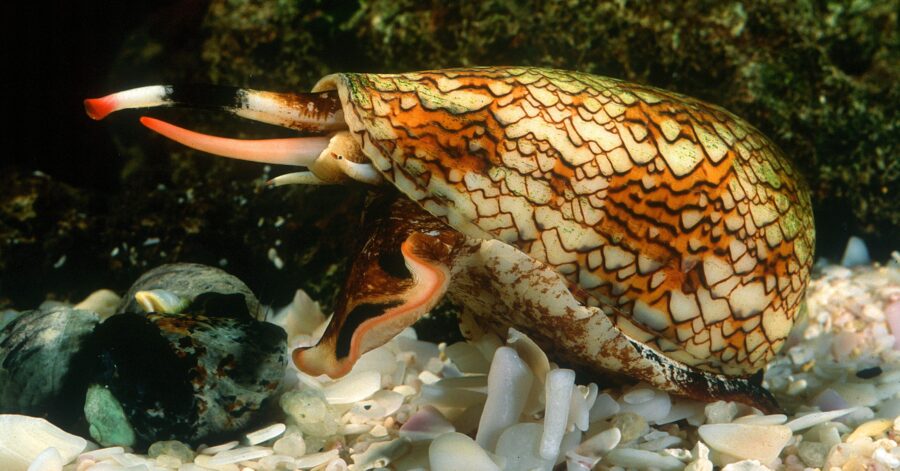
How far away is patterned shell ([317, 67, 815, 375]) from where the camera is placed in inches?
70.2

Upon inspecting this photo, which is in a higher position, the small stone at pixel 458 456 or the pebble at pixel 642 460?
the small stone at pixel 458 456

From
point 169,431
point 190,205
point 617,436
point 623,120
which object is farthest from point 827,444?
point 190,205

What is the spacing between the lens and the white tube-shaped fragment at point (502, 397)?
180cm

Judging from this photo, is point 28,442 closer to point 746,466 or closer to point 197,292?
point 197,292

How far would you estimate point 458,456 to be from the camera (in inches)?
64.9

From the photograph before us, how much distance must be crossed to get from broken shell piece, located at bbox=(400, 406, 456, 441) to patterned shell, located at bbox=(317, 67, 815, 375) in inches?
22.5

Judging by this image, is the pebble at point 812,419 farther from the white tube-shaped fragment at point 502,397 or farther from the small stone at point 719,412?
the white tube-shaped fragment at point 502,397

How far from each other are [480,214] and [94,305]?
223cm

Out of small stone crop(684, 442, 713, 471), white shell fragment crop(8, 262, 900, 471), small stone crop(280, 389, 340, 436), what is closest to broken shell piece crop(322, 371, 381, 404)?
white shell fragment crop(8, 262, 900, 471)

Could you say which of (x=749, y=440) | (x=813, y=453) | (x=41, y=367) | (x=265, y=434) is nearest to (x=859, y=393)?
(x=813, y=453)

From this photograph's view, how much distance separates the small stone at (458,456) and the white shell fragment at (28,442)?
1.07 m

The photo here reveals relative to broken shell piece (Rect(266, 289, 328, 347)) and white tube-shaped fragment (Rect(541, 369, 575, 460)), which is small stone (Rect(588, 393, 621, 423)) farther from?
broken shell piece (Rect(266, 289, 328, 347))

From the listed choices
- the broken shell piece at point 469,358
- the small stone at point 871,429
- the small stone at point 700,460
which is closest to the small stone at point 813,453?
the small stone at point 871,429

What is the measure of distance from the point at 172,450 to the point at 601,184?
1485 millimetres
